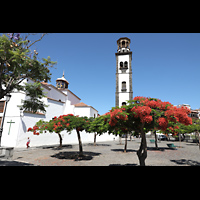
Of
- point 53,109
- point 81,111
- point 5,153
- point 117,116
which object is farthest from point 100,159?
point 81,111

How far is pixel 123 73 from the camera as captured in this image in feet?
104

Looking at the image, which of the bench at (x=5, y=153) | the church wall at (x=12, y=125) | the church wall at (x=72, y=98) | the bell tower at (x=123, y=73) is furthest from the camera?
the church wall at (x=72, y=98)

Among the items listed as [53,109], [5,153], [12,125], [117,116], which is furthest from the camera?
[53,109]

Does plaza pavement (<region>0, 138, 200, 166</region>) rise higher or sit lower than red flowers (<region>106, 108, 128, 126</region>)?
lower

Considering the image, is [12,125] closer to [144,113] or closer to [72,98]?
[144,113]

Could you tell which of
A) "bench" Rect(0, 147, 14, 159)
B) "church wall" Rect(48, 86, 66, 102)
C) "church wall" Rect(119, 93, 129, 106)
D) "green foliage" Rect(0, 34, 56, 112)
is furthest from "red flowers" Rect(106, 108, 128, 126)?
"church wall" Rect(119, 93, 129, 106)

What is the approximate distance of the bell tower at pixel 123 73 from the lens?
30.2 metres

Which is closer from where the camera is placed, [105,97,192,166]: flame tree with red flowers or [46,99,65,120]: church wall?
[105,97,192,166]: flame tree with red flowers

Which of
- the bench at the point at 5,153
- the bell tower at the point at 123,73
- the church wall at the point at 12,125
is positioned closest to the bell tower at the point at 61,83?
the bell tower at the point at 123,73

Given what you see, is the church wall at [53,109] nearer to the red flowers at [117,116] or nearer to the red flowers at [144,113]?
the red flowers at [117,116]

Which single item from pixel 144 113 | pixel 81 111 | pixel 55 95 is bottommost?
pixel 144 113

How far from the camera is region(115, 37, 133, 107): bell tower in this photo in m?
30.2

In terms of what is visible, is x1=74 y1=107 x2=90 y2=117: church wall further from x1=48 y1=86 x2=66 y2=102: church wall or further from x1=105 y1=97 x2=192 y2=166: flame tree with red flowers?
x1=105 y1=97 x2=192 y2=166: flame tree with red flowers
